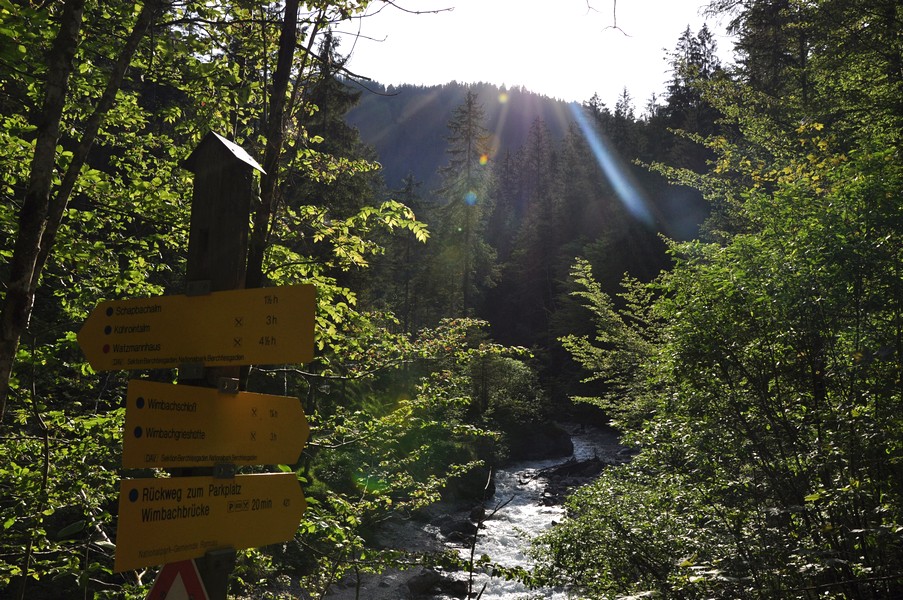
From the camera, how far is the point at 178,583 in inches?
91.0

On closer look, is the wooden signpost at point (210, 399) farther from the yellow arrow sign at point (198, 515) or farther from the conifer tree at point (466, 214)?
the conifer tree at point (466, 214)

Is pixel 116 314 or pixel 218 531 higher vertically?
pixel 116 314

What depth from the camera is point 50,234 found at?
404 cm

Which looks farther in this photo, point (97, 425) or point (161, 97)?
point (161, 97)

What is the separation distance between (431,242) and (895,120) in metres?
37.0

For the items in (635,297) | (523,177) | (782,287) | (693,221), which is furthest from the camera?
(523,177)

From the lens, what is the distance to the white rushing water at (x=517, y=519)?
12.6 m

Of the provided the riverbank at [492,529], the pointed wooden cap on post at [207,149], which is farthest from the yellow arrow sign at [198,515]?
the riverbank at [492,529]

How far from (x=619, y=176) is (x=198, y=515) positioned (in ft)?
209

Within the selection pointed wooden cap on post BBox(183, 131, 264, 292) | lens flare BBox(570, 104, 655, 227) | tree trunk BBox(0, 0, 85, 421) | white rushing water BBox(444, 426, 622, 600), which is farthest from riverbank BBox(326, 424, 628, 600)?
lens flare BBox(570, 104, 655, 227)

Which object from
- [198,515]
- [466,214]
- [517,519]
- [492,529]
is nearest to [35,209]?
[198,515]

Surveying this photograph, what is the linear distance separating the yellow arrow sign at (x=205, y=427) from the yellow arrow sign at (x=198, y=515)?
3.3 inches

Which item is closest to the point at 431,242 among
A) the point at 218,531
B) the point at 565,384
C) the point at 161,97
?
the point at 565,384

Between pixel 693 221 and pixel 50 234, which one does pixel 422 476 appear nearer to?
pixel 50 234
